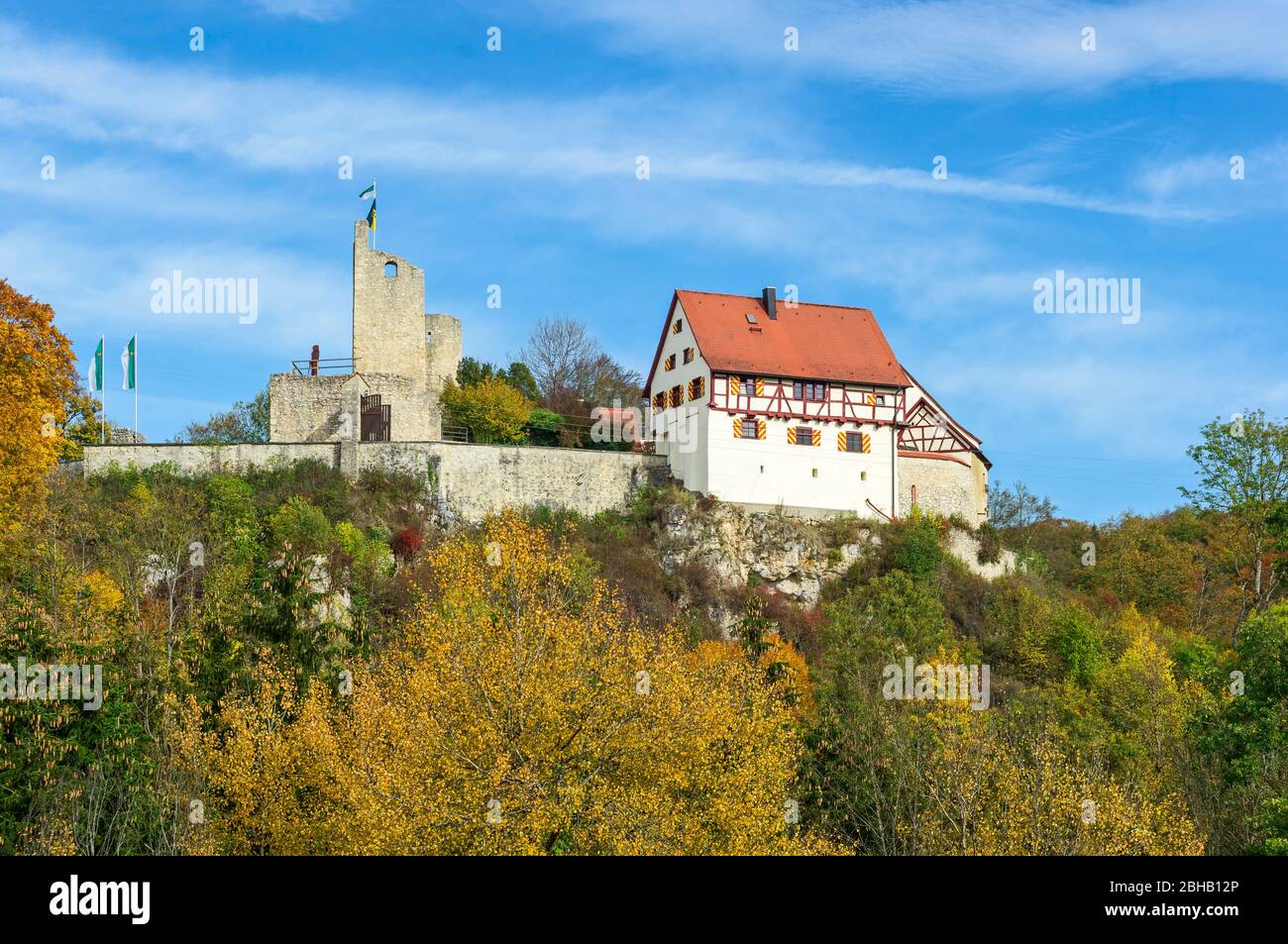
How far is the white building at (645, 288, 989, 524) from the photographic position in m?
45.7

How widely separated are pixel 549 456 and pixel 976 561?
1467 centimetres

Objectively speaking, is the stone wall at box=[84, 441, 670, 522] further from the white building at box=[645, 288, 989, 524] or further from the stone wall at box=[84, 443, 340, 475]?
the white building at box=[645, 288, 989, 524]

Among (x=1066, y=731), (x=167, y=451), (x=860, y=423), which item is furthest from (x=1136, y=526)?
(x=167, y=451)

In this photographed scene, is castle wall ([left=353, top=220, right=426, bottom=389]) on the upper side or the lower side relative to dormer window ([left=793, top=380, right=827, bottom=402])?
upper

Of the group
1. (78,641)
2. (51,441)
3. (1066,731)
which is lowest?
(1066,731)

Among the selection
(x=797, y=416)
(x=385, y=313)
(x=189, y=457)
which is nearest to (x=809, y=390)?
(x=797, y=416)

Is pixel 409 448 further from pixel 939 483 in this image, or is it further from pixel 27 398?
pixel 939 483

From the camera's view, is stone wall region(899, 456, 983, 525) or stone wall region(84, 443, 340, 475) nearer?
stone wall region(84, 443, 340, 475)

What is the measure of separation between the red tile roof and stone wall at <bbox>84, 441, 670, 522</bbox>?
4.78m

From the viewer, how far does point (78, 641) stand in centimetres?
2616

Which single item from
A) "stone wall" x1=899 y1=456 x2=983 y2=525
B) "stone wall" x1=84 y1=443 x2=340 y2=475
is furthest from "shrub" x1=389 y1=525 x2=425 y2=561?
"stone wall" x1=899 y1=456 x2=983 y2=525

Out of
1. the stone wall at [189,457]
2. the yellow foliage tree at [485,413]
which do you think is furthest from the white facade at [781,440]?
the stone wall at [189,457]

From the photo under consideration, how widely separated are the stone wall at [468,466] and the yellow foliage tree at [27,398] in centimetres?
494
